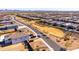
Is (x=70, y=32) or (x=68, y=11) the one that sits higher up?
(x=68, y=11)
